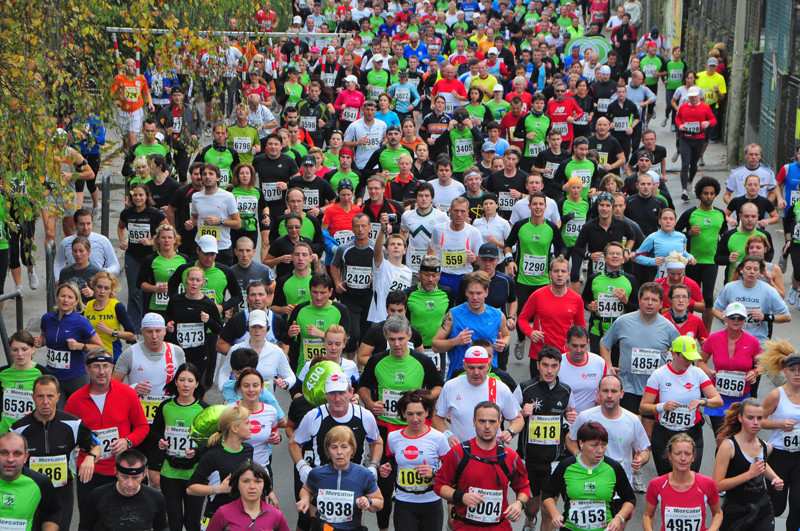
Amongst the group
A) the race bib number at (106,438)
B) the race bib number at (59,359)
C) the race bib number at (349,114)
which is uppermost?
the race bib number at (349,114)

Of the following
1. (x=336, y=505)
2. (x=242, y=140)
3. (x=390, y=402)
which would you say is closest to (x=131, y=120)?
(x=242, y=140)

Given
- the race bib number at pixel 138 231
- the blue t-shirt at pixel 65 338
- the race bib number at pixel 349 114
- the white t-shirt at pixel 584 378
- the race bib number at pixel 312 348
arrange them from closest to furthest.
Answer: the white t-shirt at pixel 584 378
the blue t-shirt at pixel 65 338
the race bib number at pixel 312 348
the race bib number at pixel 138 231
the race bib number at pixel 349 114

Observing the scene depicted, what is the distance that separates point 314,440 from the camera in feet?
28.1

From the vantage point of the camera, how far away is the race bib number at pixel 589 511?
8.04 metres

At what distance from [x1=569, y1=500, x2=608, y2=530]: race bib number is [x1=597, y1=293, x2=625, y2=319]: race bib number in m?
3.68

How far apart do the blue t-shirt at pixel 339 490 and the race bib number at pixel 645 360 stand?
307 cm

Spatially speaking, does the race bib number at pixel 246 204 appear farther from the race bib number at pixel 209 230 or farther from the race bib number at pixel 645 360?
the race bib number at pixel 645 360

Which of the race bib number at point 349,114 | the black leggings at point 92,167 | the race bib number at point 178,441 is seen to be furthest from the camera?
the race bib number at point 349,114

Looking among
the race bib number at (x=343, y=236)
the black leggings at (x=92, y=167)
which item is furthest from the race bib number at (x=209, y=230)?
the black leggings at (x=92, y=167)

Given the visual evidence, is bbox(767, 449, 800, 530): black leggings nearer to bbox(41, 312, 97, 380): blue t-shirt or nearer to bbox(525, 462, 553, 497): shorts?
bbox(525, 462, 553, 497): shorts

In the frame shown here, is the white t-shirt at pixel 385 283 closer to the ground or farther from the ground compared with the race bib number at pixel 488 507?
farther from the ground

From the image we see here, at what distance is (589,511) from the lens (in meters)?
8.05

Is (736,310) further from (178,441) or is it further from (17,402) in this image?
(17,402)

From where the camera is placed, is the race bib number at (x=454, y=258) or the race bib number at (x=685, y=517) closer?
the race bib number at (x=685, y=517)
